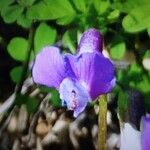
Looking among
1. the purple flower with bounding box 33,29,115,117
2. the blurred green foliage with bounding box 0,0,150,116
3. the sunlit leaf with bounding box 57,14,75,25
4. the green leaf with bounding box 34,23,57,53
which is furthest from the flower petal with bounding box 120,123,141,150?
the green leaf with bounding box 34,23,57,53

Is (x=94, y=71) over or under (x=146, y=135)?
over

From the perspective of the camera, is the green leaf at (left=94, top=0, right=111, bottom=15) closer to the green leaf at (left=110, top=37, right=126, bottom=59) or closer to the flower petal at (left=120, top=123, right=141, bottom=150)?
the green leaf at (left=110, top=37, right=126, bottom=59)

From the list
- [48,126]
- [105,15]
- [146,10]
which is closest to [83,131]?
[48,126]

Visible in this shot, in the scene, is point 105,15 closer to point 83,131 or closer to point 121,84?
point 121,84

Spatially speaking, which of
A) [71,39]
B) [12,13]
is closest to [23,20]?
[12,13]

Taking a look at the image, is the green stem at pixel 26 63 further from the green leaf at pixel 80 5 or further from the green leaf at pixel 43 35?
the green leaf at pixel 80 5

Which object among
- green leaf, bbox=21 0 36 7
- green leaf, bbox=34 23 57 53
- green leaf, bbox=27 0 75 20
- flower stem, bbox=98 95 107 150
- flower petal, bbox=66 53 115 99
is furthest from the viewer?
green leaf, bbox=34 23 57 53

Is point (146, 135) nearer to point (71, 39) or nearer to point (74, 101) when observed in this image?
point (74, 101)

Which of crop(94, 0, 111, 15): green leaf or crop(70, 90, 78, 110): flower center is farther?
crop(94, 0, 111, 15): green leaf
